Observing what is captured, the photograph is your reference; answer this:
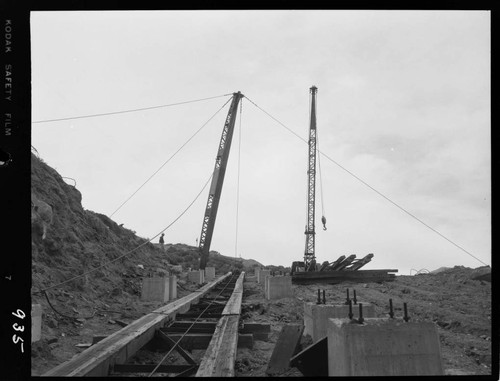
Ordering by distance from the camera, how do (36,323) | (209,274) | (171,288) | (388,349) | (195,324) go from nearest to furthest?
(388,349), (36,323), (195,324), (171,288), (209,274)

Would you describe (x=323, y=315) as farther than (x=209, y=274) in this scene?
No

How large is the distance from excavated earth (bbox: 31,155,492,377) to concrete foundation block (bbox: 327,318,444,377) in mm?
1485

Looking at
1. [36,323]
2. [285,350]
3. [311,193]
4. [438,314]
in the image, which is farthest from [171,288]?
[311,193]

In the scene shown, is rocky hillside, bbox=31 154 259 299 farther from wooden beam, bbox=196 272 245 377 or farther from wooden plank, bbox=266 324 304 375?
wooden plank, bbox=266 324 304 375

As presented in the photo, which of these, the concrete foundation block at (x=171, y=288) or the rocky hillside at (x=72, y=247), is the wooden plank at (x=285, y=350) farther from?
the concrete foundation block at (x=171, y=288)

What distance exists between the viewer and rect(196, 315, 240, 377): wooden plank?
4.51 meters

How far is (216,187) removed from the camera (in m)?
27.5

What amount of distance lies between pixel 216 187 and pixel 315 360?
2313cm

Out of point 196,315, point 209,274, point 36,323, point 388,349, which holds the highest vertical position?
point 388,349

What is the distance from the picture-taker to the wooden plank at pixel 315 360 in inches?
181

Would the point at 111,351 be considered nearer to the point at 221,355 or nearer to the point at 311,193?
the point at 221,355
